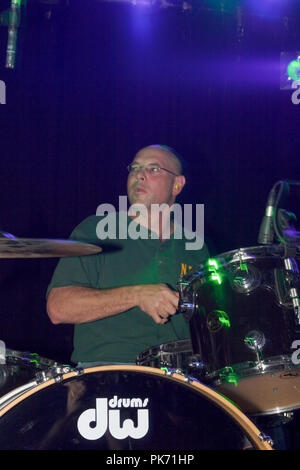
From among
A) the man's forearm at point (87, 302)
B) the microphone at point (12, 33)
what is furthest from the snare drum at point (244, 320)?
the microphone at point (12, 33)

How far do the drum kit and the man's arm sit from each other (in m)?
0.08

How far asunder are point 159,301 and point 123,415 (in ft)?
1.88

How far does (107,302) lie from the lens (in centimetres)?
246

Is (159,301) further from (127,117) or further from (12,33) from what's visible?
(127,117)

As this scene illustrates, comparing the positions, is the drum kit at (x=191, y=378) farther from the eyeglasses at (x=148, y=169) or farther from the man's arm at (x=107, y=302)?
the eyeglasses at (x=148, y=169)

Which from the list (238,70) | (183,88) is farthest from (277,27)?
(183,88)

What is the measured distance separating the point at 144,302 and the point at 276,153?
2.00 m

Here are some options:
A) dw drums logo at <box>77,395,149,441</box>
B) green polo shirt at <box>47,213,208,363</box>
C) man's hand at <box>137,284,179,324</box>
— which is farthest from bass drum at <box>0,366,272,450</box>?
green polo shirt at <box>47,213,208,363</box>

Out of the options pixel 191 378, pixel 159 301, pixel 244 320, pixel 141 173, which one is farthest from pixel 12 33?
pixel 191 378

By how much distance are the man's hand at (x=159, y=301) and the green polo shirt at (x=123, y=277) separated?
1.23 ft

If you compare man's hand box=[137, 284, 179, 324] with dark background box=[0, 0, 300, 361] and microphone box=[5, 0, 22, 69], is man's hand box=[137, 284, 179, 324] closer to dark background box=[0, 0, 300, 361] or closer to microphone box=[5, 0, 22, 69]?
dark background box=[0, 0, 300, 361]

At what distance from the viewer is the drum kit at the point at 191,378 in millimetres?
1750

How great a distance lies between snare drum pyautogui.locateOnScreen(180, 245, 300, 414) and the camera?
2102 mm

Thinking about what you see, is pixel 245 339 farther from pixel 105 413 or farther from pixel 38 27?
pixel 38 27
